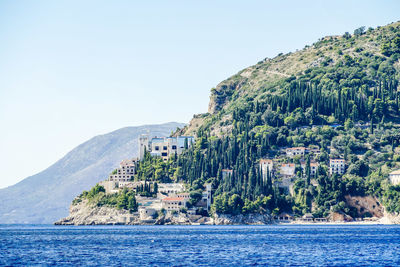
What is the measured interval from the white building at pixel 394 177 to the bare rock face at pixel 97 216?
56887 mm

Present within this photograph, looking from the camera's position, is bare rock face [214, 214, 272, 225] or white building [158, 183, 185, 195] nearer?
bare rock face [214, 214, 272, 225]

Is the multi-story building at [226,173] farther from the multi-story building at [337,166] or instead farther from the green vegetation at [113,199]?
the multi-story building at [337,166]

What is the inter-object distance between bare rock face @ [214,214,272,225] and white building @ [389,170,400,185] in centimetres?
2704

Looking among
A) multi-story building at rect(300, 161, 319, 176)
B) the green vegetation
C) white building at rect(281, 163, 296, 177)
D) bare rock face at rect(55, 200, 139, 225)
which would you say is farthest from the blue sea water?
bare rock face at rect(55, 200, 139, 225)

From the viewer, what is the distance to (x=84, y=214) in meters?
177

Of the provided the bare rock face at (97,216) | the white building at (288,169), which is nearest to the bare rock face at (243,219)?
the white building at (288,169)

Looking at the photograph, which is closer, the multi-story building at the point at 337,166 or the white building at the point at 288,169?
the multi-story building at the point at 337,166

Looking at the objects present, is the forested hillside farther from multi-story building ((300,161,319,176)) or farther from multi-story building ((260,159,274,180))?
multi-story building ((260,159,274,180))

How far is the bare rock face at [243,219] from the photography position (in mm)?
155875

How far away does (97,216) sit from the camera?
172750 mm

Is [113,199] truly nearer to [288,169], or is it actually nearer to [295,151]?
[288,169]

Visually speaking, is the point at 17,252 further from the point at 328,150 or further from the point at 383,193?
the point at 328,150

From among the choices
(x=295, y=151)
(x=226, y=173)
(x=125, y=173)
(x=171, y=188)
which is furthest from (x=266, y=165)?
(x=125, y=173)

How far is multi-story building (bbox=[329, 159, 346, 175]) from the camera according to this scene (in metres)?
166
